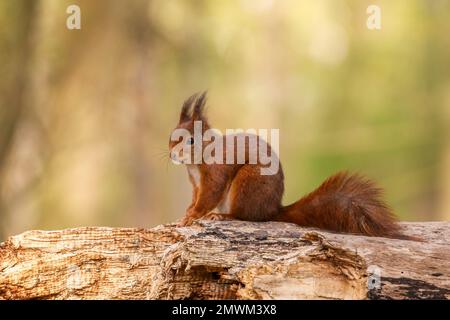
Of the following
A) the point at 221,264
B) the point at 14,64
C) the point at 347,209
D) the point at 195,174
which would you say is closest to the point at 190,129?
the point at 195,174

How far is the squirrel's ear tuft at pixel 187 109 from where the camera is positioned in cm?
529

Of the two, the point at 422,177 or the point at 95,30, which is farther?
the point at 422,177

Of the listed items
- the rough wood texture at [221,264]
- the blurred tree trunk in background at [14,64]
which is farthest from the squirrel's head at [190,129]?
the blurred tree trunk in background at [14,64]

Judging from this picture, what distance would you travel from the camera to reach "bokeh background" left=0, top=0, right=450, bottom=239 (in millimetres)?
11812

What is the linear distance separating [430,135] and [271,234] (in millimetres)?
19781

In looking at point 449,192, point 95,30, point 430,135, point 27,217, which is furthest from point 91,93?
point 430,135

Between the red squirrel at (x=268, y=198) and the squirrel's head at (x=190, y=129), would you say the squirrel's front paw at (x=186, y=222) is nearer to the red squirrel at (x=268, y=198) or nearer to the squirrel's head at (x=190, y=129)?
the red squirrel at (x=268, y=198)

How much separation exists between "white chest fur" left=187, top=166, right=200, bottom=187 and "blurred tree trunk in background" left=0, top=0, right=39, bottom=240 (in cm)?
606

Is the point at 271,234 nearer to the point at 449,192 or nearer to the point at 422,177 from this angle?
the point at 449,192

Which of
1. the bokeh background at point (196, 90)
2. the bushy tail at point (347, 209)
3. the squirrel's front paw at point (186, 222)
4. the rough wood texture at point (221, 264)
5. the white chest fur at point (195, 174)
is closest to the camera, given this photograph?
the rough wood texture at point (221, 264)

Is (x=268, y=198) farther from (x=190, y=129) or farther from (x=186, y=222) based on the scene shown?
(x=190, y=129)

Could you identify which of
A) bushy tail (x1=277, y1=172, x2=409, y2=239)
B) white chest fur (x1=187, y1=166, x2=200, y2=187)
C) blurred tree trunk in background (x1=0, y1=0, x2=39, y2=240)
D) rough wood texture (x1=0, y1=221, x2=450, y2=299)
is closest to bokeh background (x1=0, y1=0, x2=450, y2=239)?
blurred tree trunk in background (x1=0, y1=0, x2=39, y2=240)

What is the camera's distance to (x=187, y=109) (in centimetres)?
532

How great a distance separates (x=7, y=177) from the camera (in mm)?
11023
